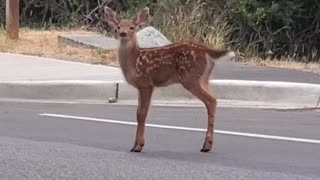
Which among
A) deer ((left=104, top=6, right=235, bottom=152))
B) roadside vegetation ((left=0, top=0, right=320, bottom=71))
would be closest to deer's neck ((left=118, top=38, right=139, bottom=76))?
deer ((left=104, top=6, right=235, bottom=152))

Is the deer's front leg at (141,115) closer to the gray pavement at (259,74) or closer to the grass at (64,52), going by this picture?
the gray pavement at (259,74)

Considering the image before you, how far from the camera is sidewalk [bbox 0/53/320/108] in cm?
1279

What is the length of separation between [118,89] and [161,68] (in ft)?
14.8

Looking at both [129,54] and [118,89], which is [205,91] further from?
[118,89]

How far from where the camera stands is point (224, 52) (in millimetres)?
8969

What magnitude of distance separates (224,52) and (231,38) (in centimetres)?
1333

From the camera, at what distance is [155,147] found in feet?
30.1

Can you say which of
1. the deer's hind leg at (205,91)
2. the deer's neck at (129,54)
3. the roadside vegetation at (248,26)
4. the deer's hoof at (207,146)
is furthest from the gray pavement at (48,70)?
the deer's hoof at (207,146)

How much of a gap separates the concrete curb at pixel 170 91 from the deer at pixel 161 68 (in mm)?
3689

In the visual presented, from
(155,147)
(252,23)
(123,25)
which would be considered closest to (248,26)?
(252,23)

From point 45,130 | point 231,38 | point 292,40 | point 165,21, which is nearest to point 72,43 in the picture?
point 165,21

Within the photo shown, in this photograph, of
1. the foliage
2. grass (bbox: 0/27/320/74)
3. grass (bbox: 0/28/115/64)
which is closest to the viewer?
grass (bbox: 0/27/320/74)

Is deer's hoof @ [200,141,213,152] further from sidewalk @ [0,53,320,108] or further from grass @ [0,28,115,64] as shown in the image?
grass @ [0,28,115,64]

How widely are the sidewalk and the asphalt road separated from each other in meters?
Answer: 0.66
